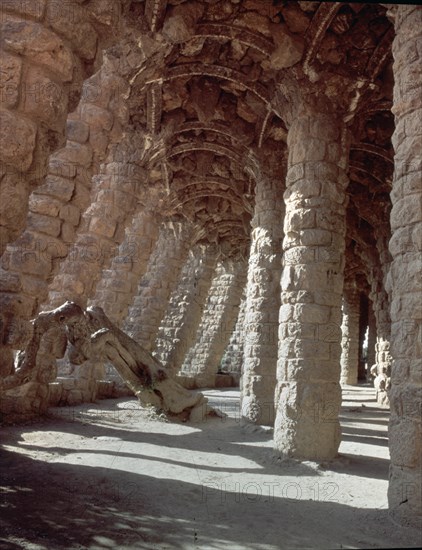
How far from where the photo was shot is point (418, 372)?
13.2 ft

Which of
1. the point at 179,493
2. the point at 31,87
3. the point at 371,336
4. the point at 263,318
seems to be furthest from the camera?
the point at 371,336

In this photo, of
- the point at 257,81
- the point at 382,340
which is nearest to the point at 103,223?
the point at 257,81

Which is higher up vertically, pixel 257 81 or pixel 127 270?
pixel 257 81

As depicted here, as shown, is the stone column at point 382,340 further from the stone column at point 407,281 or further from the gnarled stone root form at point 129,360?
the stone column at point 407,281

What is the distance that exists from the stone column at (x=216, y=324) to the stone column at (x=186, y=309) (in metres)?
1.22

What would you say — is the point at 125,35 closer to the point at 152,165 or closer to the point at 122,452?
the point at 152,165

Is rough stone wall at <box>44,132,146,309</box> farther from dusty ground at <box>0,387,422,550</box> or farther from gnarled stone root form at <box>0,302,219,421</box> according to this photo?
dusty ground at <box>0,387,422,550</box>

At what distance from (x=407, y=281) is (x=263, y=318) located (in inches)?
225

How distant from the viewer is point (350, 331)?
22.8m

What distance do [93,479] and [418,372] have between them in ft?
10.7

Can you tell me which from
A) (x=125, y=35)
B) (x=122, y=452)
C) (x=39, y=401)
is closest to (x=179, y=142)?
(x=125, y=35)

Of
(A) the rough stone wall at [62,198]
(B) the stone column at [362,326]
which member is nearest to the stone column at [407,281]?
(A) the rough stone wall at [62,198]

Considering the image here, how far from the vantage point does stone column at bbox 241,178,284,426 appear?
32.1 ft

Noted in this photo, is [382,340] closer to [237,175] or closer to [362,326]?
[237,175]
